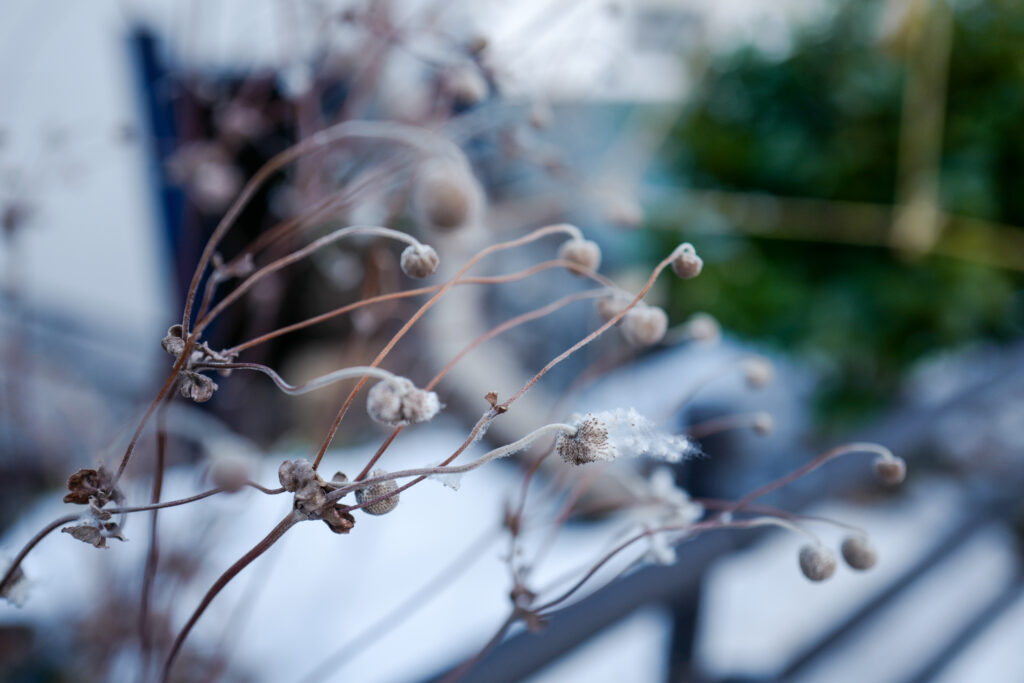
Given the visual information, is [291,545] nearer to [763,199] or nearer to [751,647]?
[751,647]

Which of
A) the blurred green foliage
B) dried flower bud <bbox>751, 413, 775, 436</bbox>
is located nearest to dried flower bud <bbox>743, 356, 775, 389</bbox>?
dried flower bud <bbox>751, 413, 775, 436</bbox>

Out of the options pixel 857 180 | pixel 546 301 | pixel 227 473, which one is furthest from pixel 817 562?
pixel 546 301

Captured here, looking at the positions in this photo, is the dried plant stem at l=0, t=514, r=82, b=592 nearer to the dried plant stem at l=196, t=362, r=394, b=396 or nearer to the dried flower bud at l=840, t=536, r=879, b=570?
the dried plant stem at l=196, t=362, r=394, b=396

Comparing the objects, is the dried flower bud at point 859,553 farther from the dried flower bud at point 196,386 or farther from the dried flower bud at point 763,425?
the dried flower bud at point 196,386

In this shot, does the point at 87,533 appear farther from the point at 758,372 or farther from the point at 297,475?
the point at 758,372

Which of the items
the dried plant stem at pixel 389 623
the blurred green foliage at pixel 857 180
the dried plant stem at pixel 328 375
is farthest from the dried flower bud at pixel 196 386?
the blurred green foliage at pixel 857 180

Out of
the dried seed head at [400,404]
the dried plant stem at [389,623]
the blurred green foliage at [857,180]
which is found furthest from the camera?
the blurred green foliage at [857,180]

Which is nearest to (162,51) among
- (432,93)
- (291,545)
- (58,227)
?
(58,227)
